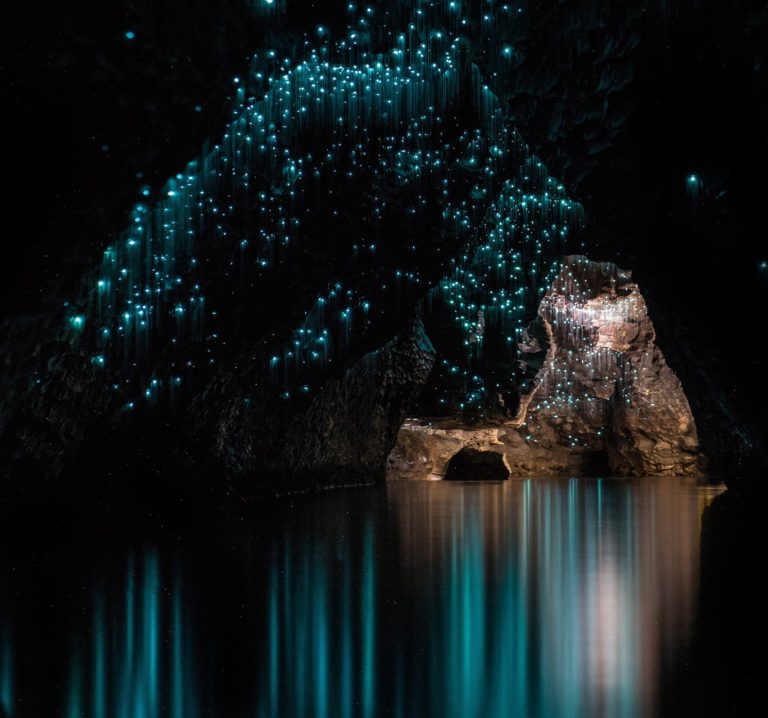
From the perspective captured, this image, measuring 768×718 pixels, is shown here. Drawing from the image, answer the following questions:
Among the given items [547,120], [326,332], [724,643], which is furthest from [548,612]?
[326,332]

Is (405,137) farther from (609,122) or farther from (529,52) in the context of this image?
(609,122)

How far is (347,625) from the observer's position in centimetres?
306

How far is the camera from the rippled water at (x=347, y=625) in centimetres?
220

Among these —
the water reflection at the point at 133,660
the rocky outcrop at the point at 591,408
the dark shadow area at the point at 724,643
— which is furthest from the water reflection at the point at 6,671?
the rocky outcrop at the point at 591,408

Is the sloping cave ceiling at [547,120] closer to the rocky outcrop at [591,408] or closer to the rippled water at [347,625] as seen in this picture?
the rippled water at [347,625]

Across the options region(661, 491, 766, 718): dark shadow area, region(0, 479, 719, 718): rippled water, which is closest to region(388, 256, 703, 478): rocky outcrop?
region(0, 479, 719, 718): rippled water

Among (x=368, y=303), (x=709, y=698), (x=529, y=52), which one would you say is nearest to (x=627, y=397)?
(x=368, y=303)

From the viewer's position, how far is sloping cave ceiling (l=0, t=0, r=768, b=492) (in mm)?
4152

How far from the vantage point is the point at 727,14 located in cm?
394

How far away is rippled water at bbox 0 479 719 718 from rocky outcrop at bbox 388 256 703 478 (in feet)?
47.0

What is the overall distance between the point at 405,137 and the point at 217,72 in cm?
389

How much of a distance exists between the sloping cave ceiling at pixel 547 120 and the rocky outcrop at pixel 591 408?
13.8 m

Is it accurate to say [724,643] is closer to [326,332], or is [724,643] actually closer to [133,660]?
[133,660]

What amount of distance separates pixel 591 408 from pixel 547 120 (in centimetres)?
1668
